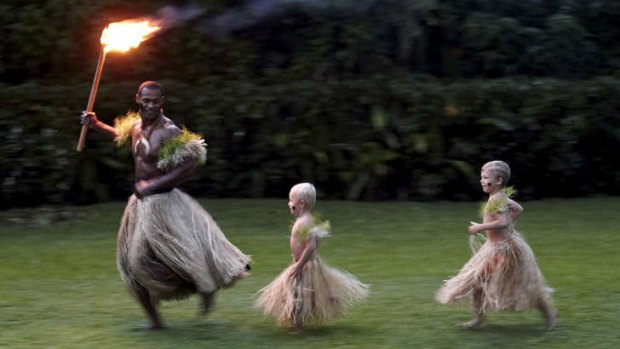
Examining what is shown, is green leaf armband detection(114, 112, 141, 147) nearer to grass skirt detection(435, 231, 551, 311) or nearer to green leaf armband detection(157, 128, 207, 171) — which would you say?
green leaf armband detection(157, 128, 207, 171)

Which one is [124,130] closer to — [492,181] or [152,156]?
[152,156]

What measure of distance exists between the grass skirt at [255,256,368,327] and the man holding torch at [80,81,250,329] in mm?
351

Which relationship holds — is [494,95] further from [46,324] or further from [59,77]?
[46,324]

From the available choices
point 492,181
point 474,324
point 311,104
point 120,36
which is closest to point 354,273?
point 474,324

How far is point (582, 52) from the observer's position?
579 inches

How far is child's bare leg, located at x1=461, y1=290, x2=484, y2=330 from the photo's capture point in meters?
7.40

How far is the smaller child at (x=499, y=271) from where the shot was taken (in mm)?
7266

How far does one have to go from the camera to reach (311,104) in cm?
1360

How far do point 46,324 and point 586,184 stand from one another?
8154 millimetres

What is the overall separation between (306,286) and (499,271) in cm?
120

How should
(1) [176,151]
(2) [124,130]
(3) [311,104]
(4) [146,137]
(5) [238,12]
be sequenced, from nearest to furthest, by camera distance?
(1) [176,151] → (4) [146,137] → (2) [124,130] → (3) [311,104] → (5) [238,12]

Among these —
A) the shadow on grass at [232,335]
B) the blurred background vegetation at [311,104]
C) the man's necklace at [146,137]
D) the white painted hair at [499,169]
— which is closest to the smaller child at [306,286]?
the shadow on grass at [232,335]

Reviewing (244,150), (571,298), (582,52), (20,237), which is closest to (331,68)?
(244,150)

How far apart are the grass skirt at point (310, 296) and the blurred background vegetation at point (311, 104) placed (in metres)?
6.00
